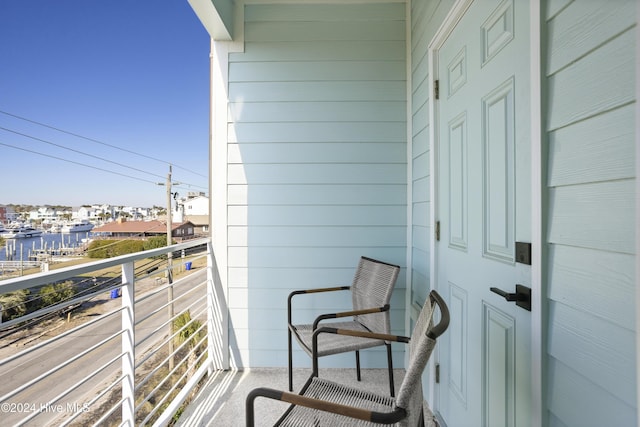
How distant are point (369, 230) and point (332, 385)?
3.84 feet

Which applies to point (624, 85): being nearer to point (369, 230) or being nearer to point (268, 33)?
point (369, 230)

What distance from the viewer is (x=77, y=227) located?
6551mm

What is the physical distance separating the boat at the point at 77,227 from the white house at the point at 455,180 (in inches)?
228

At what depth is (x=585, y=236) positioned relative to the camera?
701 mm

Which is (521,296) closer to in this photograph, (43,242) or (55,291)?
(55,291)

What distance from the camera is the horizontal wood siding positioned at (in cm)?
223

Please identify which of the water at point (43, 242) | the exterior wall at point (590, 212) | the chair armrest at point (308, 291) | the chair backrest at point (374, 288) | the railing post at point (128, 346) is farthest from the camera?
the water at point (43, 242)

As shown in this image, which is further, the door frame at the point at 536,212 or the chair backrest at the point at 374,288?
the chair backrest at the point at 374,288

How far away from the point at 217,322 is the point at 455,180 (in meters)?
1.90

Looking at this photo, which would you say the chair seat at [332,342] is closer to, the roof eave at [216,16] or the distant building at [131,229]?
the roof eave at [216,16]

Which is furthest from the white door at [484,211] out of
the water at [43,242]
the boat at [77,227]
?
the boat at [77,227]

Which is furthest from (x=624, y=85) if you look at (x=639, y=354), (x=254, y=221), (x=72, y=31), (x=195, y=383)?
(x=72, y=31)

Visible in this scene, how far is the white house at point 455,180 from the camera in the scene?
2.15 ft

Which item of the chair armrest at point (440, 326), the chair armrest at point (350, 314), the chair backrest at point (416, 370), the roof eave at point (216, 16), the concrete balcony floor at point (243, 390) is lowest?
the concrete balcony floor at point (243, 390)
